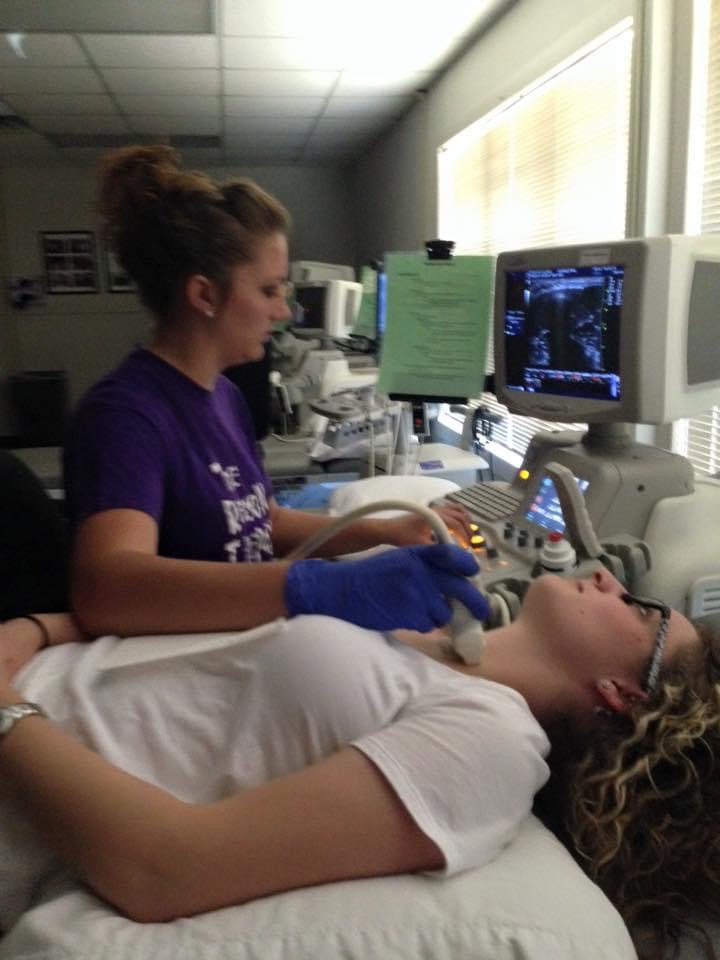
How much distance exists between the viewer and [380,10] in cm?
341

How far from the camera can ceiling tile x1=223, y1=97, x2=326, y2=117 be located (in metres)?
4.86

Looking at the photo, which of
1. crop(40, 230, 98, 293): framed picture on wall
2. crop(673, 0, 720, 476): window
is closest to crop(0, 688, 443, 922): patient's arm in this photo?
crop(673, 0, 720, 476): window

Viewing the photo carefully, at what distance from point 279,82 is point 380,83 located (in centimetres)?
56

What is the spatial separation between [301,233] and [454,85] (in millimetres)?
3357

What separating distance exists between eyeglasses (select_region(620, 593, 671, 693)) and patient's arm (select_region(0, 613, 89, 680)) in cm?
78

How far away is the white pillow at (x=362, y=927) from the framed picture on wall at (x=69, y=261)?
23.7ft

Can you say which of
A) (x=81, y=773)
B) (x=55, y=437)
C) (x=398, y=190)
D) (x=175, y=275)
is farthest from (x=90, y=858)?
(x=55, y=437)

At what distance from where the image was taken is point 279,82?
14.7 feet

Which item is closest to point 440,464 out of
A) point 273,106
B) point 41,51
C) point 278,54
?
point 278,54

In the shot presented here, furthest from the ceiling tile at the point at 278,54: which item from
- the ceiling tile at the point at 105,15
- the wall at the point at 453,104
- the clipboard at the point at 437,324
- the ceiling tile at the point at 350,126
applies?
the clipboard at the point at 437,324

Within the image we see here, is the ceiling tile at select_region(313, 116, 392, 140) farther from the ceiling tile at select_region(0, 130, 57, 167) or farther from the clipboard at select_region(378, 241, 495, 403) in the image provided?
the clipboard at select_region(378, 241, 495, 403)

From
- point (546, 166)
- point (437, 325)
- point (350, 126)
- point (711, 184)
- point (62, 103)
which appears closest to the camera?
point (437, 325)

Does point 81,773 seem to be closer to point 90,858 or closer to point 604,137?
point 90,858

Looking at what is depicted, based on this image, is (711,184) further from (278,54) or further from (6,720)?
(278,54)
